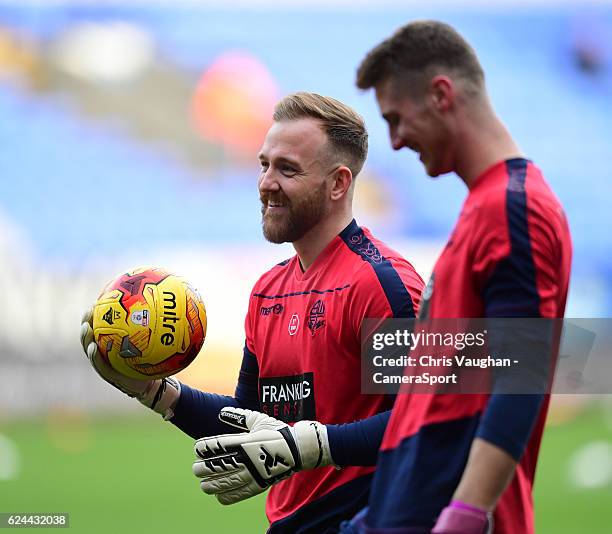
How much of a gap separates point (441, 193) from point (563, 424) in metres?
6.30

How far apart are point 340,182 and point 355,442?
1174 millimetres

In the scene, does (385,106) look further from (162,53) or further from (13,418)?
(162,53)

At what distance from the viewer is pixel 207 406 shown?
15.4ft

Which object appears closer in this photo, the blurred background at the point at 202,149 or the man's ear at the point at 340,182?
the man's ear at the point at 340,182

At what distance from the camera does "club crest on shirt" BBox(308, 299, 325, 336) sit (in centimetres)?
418

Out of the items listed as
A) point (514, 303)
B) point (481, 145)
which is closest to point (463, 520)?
point (514, 303)

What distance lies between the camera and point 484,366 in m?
2.94

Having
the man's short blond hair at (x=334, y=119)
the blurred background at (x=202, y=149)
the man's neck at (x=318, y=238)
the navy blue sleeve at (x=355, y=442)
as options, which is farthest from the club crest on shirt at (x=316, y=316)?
the blurred background at (x=202, y=149)

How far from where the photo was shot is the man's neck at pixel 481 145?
10.1 feet

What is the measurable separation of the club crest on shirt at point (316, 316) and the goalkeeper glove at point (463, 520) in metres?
1.50

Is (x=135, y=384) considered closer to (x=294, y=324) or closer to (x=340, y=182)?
(x=294, y=324)

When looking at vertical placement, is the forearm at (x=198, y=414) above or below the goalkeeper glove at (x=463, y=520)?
above

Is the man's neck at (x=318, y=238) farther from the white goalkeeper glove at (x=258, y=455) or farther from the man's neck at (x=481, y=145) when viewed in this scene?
the man's neck at (x=481, y=145)

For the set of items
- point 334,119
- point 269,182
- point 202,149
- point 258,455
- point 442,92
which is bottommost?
point 258,455
